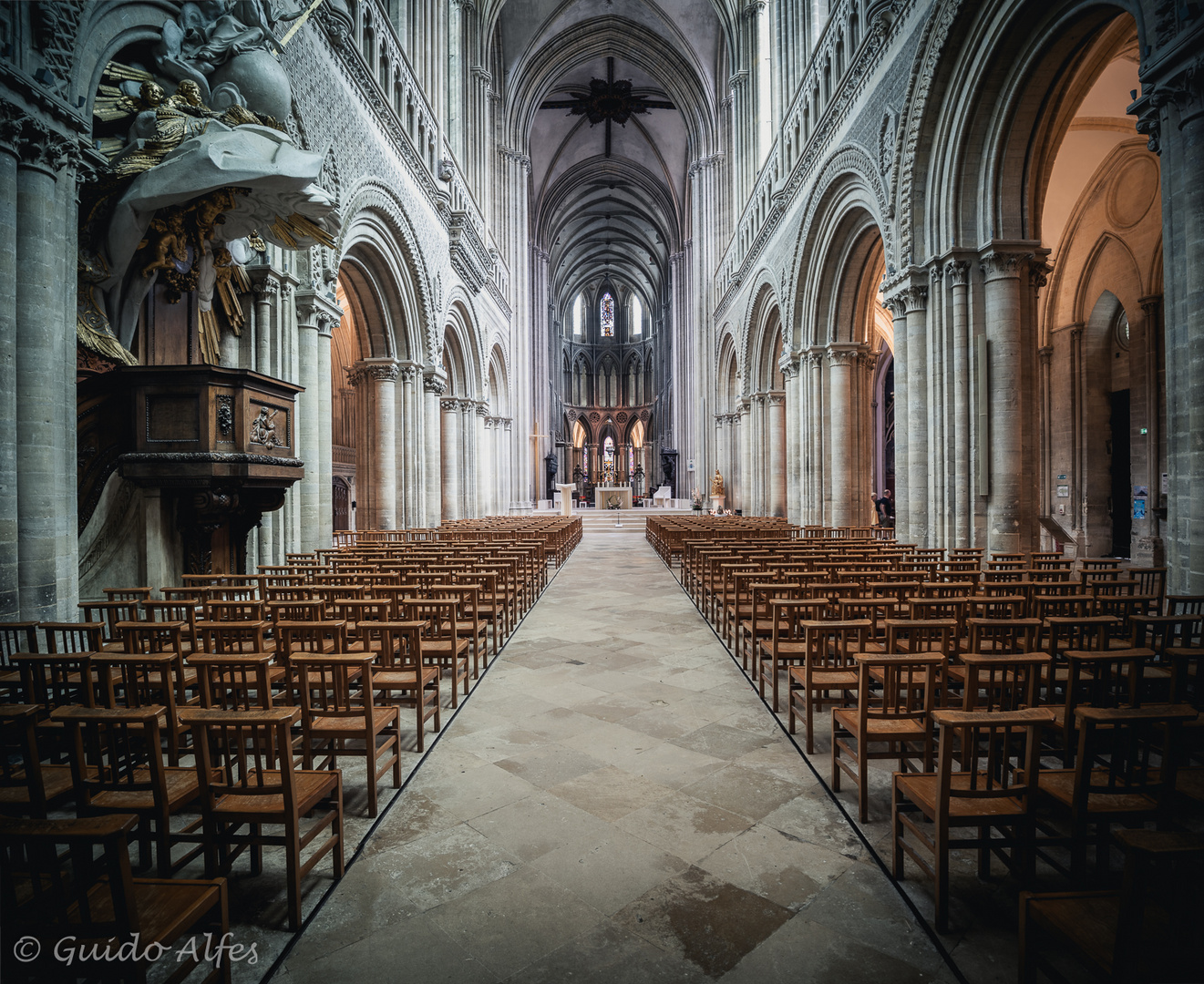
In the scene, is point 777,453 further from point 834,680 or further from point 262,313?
point 834,680

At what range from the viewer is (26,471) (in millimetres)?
4188

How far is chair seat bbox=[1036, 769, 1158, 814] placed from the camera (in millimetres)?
2117

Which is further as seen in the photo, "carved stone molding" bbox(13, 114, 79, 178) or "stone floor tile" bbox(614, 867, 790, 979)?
"carved stone molding" bbox(13, 114, 79, 178)

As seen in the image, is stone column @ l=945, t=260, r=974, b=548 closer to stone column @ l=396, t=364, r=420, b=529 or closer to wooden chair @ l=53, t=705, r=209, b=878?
wooden chair @ l=53, t=705, r=209, b=878

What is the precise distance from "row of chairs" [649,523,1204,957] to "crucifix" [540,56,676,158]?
29513 millimetres

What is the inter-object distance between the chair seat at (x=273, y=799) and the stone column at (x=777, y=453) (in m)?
17.1

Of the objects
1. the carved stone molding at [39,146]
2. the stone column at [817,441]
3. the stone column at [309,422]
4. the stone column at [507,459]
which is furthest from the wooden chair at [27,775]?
the stone column at [507,459]

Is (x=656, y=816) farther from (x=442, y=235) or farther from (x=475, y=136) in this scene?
(x=475, y=136)

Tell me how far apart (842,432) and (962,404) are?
5.24 meters

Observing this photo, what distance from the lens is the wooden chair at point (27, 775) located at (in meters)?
1.79

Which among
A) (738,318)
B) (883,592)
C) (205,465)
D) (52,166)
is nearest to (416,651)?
(205,465)

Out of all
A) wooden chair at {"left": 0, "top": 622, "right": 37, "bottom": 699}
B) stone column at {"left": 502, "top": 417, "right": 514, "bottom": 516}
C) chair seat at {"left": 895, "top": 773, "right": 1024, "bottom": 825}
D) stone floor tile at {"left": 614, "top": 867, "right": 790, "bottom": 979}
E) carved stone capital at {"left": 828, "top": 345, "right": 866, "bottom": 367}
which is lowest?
Answer: stone floor tile at {"left": 614, "top": 867, "right": 790, "bottom": 979}

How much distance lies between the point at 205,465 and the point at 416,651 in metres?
2.75

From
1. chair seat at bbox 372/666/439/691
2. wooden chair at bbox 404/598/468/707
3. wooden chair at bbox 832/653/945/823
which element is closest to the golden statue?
wooden chair at bbox 404/598/468/707
